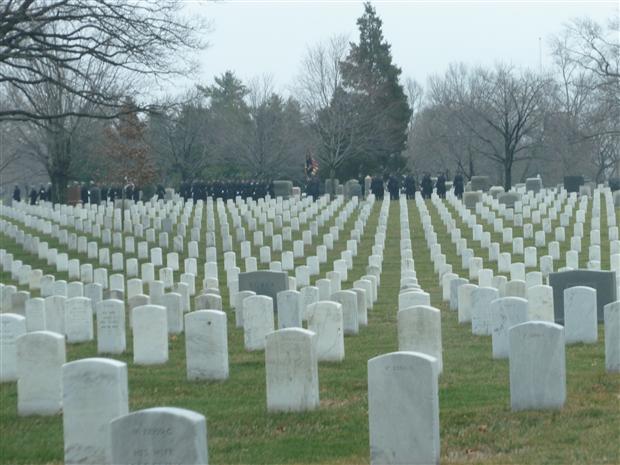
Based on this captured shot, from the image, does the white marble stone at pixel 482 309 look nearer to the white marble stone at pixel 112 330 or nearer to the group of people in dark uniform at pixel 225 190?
the white marble stone at pixel 112 330

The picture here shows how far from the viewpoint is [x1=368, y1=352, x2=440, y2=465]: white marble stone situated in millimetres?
8414

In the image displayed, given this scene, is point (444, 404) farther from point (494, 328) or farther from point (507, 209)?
point (507, 209)

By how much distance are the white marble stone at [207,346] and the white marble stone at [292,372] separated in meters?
1.81

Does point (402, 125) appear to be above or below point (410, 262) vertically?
above

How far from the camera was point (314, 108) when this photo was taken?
6744 centimetres

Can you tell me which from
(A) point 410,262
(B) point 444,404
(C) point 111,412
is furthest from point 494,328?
(A) point 410,262

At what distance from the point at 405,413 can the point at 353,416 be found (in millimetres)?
1809

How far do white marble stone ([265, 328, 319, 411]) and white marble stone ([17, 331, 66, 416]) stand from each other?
2.02 m

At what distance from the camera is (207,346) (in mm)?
12391

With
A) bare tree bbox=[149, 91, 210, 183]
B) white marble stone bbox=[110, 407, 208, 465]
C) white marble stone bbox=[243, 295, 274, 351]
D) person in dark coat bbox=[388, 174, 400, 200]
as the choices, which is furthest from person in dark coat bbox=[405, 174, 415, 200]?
white marble stone bbox=[110, 407, 208, 465]

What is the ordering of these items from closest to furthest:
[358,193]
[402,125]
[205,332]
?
[205,332]
[358,193]
[402,125]

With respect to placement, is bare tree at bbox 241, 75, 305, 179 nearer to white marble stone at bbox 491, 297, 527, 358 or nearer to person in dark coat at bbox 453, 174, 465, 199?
person in dark coat at bbox 453, 174, 465, 199

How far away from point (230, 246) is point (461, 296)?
591 inches

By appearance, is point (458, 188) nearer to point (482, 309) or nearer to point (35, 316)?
point (482, 309)
